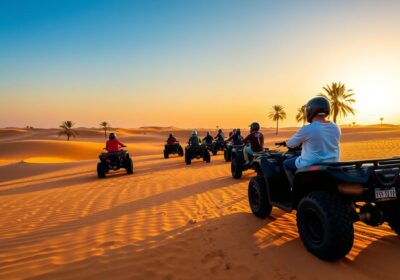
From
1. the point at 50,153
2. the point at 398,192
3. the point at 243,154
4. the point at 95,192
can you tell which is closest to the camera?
the point at 398,192

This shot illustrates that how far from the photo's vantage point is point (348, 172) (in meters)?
3.54

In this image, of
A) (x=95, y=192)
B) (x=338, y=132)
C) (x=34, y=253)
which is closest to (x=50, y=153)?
(x=95, y=192)

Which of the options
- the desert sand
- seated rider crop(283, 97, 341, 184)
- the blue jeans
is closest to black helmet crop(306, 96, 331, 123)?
seated rider crop(283, 97, 341, 184)

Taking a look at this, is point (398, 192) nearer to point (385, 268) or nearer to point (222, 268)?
point (385, 268)

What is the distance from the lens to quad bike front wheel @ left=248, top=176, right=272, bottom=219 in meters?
5.30

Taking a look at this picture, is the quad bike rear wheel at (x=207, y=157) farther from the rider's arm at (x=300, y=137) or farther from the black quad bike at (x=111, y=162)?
the rider's arm at (x=300, y=137)

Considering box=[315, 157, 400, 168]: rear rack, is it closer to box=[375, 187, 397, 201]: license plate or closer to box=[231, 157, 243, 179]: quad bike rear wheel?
box=[375, 187, 397, 201]: license plate

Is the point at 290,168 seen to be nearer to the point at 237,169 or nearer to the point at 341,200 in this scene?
the point at 341,200

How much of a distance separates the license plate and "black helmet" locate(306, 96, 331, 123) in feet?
3.77

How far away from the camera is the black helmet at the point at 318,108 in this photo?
163 inches

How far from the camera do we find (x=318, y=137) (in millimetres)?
4074

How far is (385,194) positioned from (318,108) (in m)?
1.28

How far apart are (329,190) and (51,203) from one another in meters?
6.83

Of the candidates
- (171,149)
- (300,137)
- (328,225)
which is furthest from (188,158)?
(328,225)
